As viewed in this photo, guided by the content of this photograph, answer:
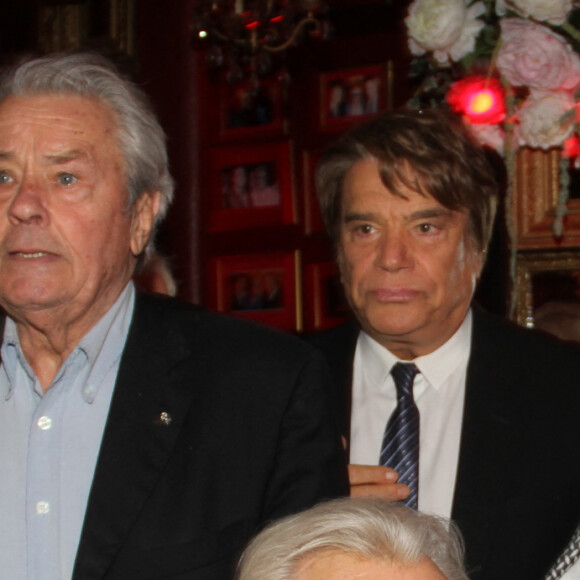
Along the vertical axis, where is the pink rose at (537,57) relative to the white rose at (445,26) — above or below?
below

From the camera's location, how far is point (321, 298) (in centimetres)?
455

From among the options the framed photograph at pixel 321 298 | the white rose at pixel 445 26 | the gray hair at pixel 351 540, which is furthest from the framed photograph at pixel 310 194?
the gray hair at pixel 351 540

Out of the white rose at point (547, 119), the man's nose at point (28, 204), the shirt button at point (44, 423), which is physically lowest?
the shirt button at point (44, 423)

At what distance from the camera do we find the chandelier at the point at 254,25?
3.70 metres

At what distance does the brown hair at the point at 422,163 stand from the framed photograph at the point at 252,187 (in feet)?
7.61

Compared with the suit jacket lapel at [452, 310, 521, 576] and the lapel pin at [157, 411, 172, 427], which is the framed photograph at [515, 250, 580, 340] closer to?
the suit jacket lapel at [452, 310, 521, 576]

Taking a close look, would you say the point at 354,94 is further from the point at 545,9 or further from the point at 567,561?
the point at 567,561

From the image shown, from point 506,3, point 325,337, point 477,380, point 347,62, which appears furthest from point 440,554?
point 347,62

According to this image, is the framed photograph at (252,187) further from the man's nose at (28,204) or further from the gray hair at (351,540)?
the gray hair at (351,540)

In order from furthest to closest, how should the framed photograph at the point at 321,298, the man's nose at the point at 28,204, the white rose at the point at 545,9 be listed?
the framed photograph at the point at 321,298 < the white rose at the point at 545,9 < the man's nose at the point at 28,204

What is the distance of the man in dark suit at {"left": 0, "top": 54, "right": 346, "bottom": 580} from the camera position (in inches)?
60.3

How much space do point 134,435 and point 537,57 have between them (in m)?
1.31

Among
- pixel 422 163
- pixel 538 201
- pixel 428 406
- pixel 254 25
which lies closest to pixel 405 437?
pixel 428 406

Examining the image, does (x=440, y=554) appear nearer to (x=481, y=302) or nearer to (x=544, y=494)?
(x=544, y=494)
